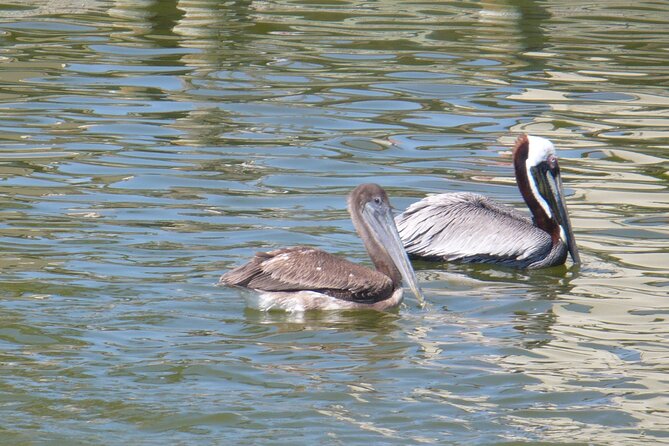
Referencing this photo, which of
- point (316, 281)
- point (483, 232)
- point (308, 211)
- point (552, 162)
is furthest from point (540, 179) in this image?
point (316, 281)

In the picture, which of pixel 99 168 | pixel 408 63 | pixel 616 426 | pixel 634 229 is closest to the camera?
pixel 616 426

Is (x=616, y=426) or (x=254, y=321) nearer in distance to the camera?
(x=616, y=426)

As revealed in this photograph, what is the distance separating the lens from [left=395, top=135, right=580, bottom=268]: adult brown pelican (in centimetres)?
842

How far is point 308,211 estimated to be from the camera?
360 inches

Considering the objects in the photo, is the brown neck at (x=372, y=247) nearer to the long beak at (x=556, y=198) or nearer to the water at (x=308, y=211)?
the water at (x=308, y=211)

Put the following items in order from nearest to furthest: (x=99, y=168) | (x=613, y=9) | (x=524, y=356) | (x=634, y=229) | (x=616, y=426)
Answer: (x=616, y=426) < (x=524, y=356) < (x=634, y=229) < (x=99, y=168) < (x=613, y=9)

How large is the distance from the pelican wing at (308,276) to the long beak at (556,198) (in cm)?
168

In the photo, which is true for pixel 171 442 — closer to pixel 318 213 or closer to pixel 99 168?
pixel 318 213

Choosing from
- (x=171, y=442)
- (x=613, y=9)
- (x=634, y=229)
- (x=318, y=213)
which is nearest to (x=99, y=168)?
(x=318, y=213)

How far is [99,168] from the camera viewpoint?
998 cm

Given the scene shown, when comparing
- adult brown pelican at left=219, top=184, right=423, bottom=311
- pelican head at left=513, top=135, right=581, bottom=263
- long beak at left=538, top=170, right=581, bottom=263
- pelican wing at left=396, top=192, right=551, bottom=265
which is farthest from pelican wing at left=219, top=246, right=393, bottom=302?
pelican head at left=513, top=135, right=581, bottom=263

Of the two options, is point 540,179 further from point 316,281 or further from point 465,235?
point 316,281

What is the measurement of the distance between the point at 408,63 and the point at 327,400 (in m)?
8.98

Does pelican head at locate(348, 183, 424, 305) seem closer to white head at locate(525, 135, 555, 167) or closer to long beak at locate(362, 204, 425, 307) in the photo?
long beak at locate(362, 204, 425, 307)
